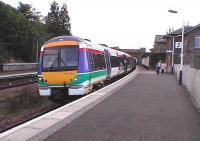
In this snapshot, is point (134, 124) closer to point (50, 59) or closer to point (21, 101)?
point (50, 59)

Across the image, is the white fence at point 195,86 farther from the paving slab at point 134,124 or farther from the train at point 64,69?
the train at point 64,69

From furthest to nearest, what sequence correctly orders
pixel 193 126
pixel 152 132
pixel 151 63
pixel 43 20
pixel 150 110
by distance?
pixel 43 20
pixel 151 63
pixel 150 110
pixel 193 126
pixel 152 132

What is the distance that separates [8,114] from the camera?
18.6 meters

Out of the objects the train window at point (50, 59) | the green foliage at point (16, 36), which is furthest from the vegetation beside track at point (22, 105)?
the green foliage at point (16, 36)

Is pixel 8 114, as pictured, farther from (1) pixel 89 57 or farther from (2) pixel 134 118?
(2) pixel 134 118

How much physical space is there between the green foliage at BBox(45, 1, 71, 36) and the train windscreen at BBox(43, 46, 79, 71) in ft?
307

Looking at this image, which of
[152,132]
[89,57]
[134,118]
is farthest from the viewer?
[89,57]

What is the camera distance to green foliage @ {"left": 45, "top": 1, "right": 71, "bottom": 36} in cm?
11348

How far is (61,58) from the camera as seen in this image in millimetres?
19359

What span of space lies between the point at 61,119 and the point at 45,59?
29.0 ft

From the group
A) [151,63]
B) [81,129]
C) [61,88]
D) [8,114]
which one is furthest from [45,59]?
[151,63]

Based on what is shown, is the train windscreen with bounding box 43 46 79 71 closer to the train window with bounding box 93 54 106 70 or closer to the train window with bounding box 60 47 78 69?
the train window with bounding box 60 47 78 69

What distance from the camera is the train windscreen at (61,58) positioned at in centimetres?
1919

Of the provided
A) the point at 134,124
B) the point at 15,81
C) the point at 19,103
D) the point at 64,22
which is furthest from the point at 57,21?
the point at 134,124
